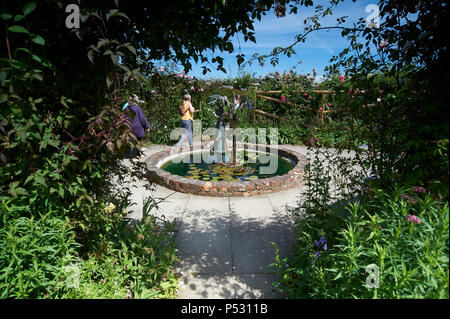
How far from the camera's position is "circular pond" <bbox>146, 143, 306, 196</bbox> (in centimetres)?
474

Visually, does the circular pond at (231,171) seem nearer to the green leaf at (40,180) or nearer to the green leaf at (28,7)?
the green leaf at (40,180)

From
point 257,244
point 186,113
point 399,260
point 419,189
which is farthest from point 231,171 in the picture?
point 399,260

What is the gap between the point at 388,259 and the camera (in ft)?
5.31

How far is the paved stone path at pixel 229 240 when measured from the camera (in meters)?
2.41

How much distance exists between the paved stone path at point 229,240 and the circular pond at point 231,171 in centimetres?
18

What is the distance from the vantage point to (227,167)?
658 centimetres

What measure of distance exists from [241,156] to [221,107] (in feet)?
5.95

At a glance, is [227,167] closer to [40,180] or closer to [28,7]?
[40,180]

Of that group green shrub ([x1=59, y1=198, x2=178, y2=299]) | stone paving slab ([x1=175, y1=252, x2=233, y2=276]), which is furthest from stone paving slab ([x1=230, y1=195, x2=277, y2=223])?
green shrub ([x1=59, y1=198, x2=178, y2=299])

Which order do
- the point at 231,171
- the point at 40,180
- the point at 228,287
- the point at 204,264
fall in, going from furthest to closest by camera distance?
the point at 231,171 < the point at 204,264 < the point at 228,287 < the point at 40,180

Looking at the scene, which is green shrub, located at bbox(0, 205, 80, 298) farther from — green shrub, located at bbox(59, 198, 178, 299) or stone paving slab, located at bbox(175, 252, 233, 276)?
stone paving slab, located at bbox(175, 252, 233, 276)

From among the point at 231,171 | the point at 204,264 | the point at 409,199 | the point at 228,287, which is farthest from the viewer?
the point at 231,171

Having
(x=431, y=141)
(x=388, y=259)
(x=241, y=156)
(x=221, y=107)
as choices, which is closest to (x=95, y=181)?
(x=388, y=259)

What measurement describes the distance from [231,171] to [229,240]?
10.3 feet
